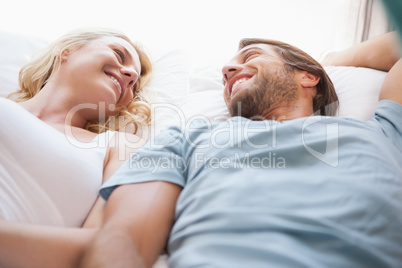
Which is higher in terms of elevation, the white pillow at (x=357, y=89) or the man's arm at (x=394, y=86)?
the man's arm at (x=394, y=86)

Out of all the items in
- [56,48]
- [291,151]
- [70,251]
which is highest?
[56,48]

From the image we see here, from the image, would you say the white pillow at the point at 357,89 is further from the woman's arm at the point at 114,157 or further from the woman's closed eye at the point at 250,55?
the woman's arm at the point at 114,157

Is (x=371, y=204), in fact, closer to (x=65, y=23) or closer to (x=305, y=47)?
(x=305, y=47)

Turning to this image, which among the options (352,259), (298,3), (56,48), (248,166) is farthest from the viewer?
(298,3)

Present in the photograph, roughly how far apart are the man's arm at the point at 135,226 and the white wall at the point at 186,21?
1.43 meters

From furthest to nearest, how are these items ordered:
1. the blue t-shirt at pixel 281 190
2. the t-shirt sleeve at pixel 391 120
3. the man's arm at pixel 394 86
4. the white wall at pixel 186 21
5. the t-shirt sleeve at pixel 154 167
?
the white wall at pixel 186 21, the man's arm at pixel 394 86, the t-shirt sleeve at pixel 391 120, the t-shirt sleeve at pixel 154 167, the blue t-shirt at pixel 281 190

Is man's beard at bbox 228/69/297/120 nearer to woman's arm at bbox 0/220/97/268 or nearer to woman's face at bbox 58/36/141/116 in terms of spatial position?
woman's face at bbox 58/36/141/116

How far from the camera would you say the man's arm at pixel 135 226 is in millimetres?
599

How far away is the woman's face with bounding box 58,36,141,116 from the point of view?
1152mm

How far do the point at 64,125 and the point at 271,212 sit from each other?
31.2 inches

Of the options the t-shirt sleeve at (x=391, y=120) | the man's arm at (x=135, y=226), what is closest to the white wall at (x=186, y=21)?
the t-shirt sleeve at (x=391, y=120)

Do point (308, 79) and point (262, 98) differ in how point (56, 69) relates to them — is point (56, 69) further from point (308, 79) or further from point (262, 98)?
point (308, 79)

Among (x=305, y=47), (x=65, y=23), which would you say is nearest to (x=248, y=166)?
(x=305, y=47)

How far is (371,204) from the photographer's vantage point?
2.02 feet
